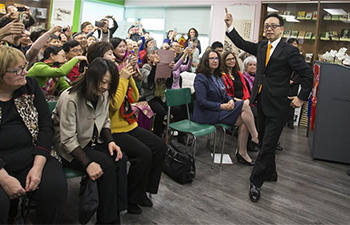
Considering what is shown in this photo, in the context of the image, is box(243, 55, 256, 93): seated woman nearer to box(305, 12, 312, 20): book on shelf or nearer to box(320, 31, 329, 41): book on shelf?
box(320, 31, 329, 41): book on shelf

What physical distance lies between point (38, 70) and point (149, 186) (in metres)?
1.29

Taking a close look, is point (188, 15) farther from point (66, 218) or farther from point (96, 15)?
point (66, 218)

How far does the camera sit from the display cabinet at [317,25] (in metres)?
6.56

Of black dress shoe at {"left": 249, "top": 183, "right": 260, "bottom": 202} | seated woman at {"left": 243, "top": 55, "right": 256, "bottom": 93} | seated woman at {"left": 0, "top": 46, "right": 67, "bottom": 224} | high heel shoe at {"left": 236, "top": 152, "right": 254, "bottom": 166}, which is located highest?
seated woman at {"left": 243, "top": 55, "right": 256, "bottom": 93}

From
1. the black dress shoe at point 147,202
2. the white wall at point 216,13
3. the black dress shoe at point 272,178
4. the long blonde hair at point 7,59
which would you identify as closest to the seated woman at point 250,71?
the black dress shoe at point 272,178

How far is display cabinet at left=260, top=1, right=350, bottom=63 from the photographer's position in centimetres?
656

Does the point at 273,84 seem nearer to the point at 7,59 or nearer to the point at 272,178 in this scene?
the point at 272,178

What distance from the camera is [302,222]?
100 inches

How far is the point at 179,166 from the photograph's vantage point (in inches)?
120

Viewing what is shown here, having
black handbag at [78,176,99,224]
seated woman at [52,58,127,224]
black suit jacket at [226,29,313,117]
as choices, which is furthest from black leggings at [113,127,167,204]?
black suit jacket at [226,29,313,117]

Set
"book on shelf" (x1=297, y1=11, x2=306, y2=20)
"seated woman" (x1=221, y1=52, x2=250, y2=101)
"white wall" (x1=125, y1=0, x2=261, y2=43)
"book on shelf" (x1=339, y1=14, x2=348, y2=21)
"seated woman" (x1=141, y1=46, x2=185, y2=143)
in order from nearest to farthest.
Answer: "seated woman" (x1=141, y1=46, x2=185, y2=143)
"seated woman" (x1=221, y1=52, x2=250, y2=101)
"book on shelf" (x1=339, y1=14, x2=348, y2=21)
"book on shelf" (x1=297, y1=11, x2=306, y2=20)
"white wall" (x1=125, y1=0, x2=261, y2=43)

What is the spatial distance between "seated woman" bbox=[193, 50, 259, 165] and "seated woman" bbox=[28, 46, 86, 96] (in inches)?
57.1

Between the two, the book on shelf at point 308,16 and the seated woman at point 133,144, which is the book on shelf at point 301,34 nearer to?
the book on shelf at point 308,16

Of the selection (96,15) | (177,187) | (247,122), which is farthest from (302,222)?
(96,15)
